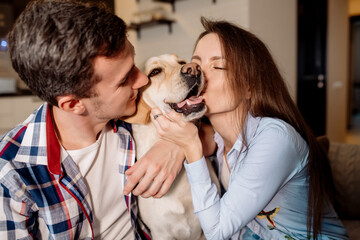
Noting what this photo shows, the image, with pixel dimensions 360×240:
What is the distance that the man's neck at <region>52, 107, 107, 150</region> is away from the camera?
1.09 metres

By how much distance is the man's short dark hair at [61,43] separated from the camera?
2.93 ft

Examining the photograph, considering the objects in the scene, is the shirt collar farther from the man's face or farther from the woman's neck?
the woman's neck

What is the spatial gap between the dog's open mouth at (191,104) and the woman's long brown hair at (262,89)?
145 mm

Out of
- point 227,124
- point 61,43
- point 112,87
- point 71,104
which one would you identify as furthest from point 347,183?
point 61,43

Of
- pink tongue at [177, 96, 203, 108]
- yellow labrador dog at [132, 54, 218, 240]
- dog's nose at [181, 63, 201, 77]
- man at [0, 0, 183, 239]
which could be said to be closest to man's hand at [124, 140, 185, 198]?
man at [0, 0, 183, 239]

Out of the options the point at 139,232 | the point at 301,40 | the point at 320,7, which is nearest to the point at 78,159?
the point at 139,232

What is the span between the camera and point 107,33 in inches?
38.3

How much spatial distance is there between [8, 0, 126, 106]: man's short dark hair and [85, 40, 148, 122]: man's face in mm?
28

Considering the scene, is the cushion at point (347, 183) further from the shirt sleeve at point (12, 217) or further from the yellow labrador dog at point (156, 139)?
the shirt sleeve at point (12, 217)

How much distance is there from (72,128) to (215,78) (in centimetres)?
60

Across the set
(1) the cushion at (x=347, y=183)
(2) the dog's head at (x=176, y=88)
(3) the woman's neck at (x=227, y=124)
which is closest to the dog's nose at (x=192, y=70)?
(2) the dog's head at (x=176, y=88)

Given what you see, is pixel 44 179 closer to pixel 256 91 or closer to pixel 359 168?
pixel 256 91

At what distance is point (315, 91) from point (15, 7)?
487cm

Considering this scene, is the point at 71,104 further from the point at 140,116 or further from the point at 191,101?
the point at 191,101
